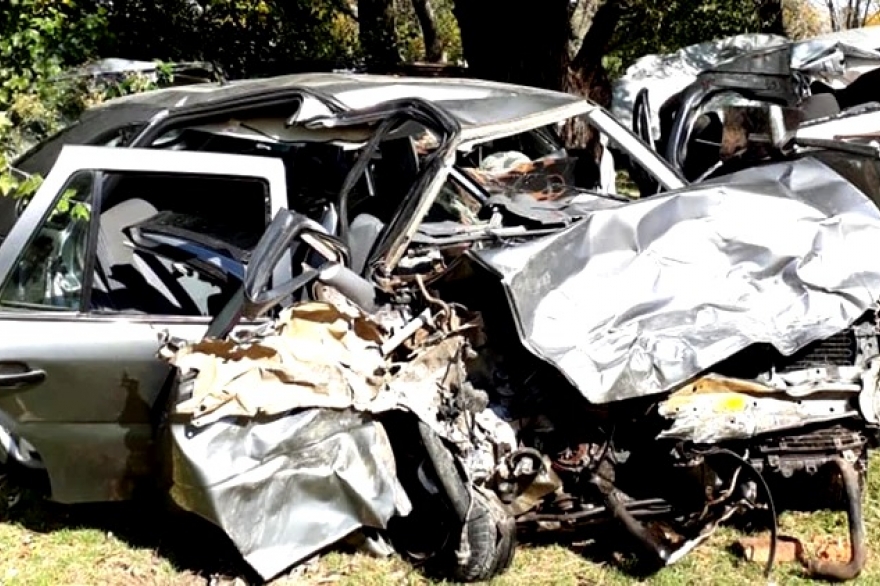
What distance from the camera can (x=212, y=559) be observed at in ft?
13.5

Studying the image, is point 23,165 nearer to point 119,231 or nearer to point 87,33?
point 119,231

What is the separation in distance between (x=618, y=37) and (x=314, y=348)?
12546mm

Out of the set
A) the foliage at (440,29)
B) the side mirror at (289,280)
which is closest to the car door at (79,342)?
the side mirror at (289,280)

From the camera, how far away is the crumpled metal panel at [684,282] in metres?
3.79

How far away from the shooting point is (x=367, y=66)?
13.0 meters

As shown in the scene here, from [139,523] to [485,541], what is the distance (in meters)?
1.60

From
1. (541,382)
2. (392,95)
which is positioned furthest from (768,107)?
(541,382)

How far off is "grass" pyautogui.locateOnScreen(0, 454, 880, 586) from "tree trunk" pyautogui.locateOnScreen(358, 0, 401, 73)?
11579 mm

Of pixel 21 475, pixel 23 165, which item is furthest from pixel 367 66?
Answer: pixel 21 475

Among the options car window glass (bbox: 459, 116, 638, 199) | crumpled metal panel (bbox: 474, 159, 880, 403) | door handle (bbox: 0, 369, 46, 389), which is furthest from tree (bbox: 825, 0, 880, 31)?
door handle (bbox: 0, 369, 46, 389)

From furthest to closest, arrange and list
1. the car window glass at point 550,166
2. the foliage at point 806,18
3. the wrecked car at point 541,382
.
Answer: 1. the foliage at point 806,18
2. the car window glass at point 550,166
3. the wrecked car at point 541,382

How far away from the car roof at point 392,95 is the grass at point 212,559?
5.97ft

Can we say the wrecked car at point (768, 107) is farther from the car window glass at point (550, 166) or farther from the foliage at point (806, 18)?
the foliage at point (806, 18)

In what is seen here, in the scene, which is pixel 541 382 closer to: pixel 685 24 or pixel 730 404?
pixel 730 404
